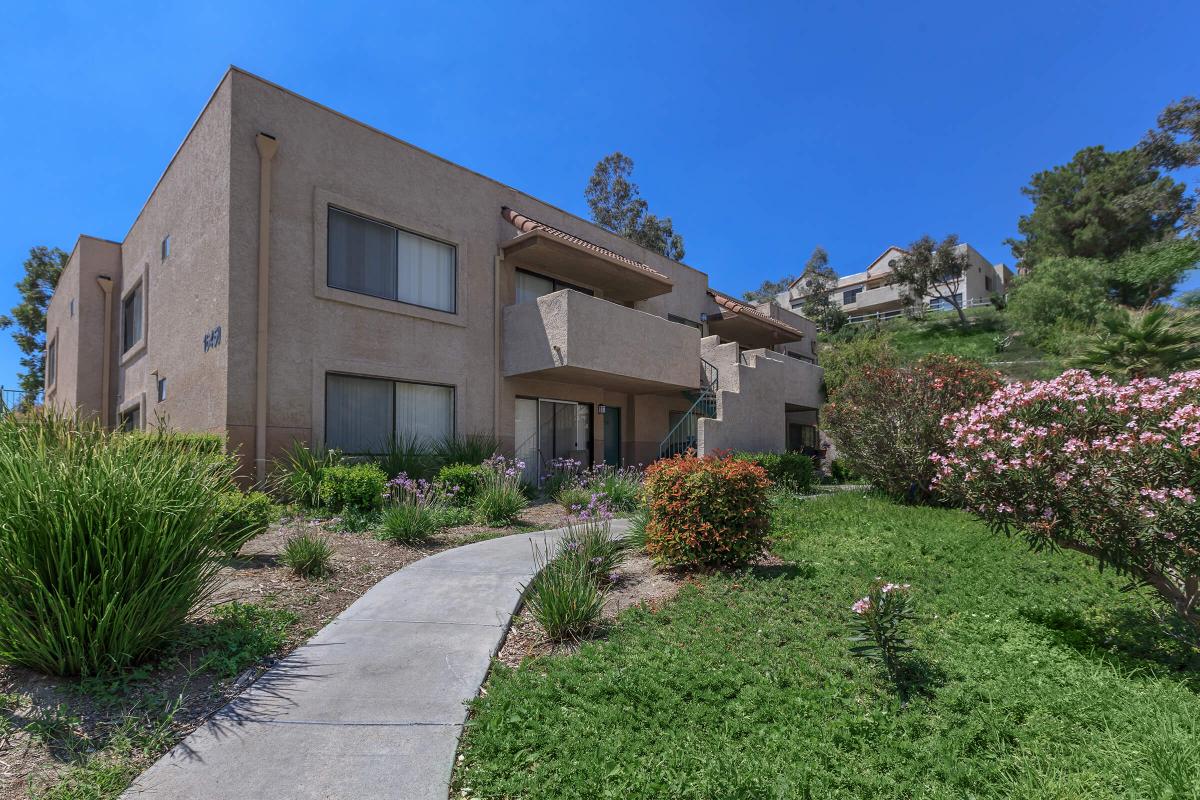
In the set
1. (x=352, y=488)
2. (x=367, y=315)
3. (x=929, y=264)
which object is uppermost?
(x=929, y=264)

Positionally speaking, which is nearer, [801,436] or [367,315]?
[367,315]

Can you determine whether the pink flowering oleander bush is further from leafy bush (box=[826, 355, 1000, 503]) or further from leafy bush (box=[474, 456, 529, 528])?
leafy bush (box=[474, 456, 529, 528])

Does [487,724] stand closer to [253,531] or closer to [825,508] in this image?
[253,531]

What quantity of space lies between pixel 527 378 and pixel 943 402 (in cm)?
883

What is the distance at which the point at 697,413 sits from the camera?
59.7ft

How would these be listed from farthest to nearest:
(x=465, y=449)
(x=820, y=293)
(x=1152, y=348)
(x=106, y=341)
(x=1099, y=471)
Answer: (x=820, y=293)
(x=106, y=341)
(x=1152, y=348)
(x=465, y=449)
(x=1099, y=471)

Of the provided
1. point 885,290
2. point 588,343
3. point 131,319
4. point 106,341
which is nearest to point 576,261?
point 588,343

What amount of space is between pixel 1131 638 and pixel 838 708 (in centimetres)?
289

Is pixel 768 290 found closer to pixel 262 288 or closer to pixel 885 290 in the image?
pixel 885 290

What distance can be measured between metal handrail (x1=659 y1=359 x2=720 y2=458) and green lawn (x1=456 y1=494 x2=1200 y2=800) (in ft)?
37.6

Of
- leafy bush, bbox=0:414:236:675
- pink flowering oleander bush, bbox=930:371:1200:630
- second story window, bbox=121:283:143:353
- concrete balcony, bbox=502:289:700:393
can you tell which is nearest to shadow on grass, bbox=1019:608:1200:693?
pink flowering oleander bush, bbox=930:371:1200:630

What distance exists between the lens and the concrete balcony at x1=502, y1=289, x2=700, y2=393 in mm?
13789

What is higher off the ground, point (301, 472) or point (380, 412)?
point (380, 412)

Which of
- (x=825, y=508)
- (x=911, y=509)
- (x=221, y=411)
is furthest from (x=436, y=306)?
(x=911, y=509)
